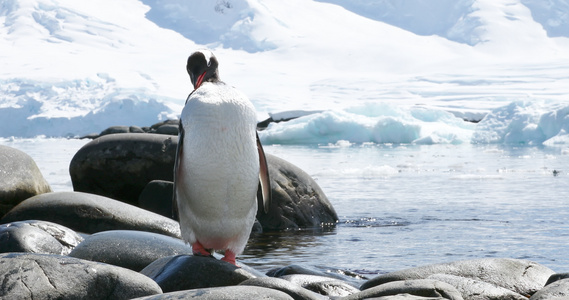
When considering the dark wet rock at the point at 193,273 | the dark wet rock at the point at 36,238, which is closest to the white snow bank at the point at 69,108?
the dark wet rock at the point at 36,238

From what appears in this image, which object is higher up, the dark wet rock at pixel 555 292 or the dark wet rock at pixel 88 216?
the dark wet rock at pixel 555 292

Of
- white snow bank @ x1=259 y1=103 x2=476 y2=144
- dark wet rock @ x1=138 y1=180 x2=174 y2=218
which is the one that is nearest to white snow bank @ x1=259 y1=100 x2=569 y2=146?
white snow bank @ x1=259 y1=103 x2=476 y2=144

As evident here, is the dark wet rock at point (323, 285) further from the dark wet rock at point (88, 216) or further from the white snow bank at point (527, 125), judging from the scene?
the white snow bank at point (527, 125)

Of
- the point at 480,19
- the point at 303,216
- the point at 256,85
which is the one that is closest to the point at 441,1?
the point at 480,19

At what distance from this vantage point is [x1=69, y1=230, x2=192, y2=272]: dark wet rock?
4.15 meters

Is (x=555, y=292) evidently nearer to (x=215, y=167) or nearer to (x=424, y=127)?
(x=215, y=167)

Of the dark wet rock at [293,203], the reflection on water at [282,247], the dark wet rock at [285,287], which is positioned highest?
the dark wet rock at [285,287]

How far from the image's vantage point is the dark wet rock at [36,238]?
13.9 ft

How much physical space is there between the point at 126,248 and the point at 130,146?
11.6ft

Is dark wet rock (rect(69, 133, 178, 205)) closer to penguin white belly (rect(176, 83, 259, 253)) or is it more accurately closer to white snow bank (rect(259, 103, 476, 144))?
penguin white belly (rect(176, 83, 259, 253))

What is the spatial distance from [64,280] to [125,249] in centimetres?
120

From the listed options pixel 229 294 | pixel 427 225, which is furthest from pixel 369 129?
pixel 229 294

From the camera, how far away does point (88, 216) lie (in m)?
5.58

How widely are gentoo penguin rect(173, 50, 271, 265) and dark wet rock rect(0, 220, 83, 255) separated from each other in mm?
823
